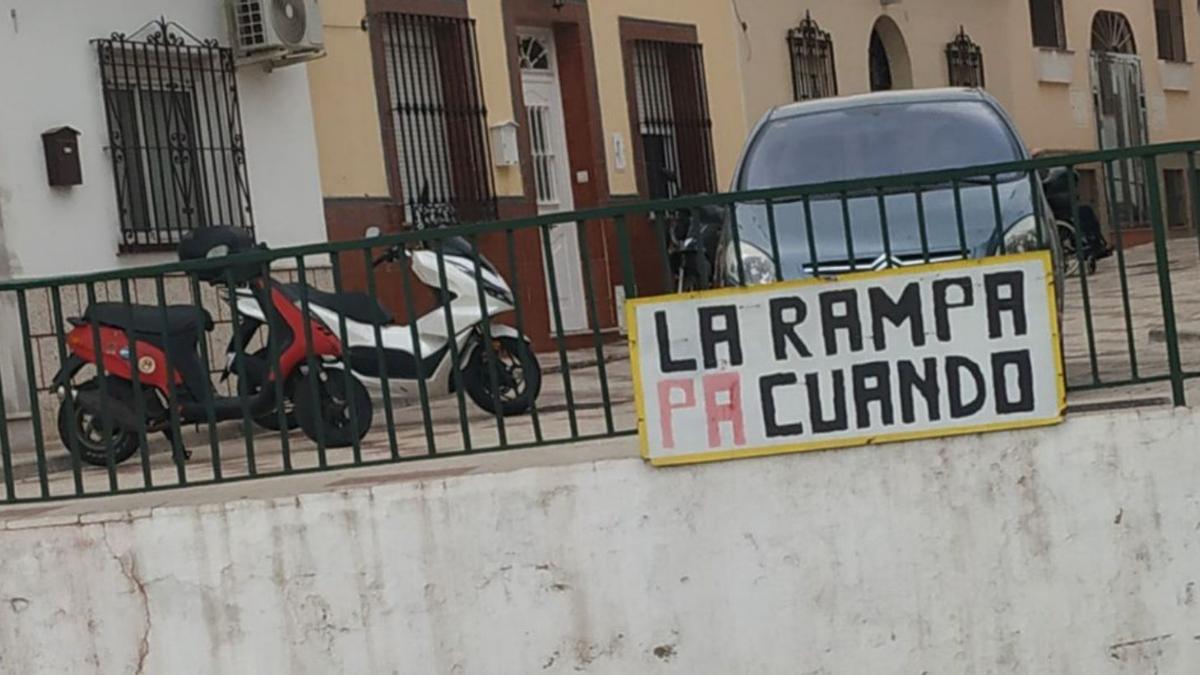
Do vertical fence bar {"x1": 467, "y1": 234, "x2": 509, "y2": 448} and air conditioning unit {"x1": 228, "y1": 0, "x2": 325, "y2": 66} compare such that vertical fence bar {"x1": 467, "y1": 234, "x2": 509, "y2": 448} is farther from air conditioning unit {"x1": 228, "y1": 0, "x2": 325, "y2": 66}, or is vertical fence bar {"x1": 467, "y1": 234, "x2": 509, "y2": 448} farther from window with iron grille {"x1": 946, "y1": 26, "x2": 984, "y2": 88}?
window with iron grille {"x1": 946, "y1": 26, "x2": 984, "y2": 88}

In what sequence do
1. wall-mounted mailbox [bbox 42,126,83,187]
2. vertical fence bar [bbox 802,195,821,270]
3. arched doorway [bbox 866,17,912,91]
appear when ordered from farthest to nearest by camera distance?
arched doorway [bbox 866,17,912,91] < wall-mounted mailbox [bbox 42,126,83,187] < vertical fence bar [bbox 802,195,821,270]

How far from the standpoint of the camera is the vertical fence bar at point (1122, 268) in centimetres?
670

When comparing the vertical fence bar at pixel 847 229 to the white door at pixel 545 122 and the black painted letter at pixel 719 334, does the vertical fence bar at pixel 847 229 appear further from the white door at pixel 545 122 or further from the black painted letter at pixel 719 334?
the white door at pixel 545 122

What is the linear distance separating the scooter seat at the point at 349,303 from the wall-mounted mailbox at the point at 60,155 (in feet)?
16.7

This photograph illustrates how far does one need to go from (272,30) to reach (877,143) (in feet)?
15.7

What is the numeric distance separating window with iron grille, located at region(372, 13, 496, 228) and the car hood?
24.0 feet

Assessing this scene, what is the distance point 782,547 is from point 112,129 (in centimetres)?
754

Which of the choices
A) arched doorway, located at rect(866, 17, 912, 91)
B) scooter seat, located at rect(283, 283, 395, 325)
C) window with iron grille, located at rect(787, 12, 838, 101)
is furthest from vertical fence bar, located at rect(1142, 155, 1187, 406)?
arched doorway, located at rect(866, 17, 912, 91)

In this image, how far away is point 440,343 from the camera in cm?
720

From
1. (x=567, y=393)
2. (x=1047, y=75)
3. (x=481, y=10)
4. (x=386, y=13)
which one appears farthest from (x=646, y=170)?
(x=567, y=393)

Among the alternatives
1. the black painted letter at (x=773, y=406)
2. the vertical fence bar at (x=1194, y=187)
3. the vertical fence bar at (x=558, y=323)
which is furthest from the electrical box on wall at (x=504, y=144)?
the black painted letter at (x=773, y=406)

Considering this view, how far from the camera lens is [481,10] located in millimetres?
16359

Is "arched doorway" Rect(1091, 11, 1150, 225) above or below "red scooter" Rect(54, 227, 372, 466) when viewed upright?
above

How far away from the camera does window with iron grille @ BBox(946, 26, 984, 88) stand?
24125 millimetres
